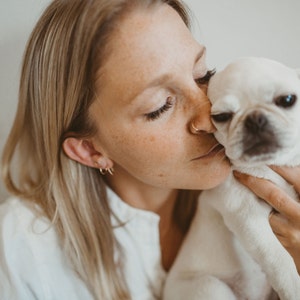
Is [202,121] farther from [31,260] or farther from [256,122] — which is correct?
[31,260]

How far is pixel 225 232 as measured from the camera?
1.07 m

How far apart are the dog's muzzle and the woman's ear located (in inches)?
15.4

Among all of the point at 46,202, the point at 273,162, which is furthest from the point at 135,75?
the point at 46,202

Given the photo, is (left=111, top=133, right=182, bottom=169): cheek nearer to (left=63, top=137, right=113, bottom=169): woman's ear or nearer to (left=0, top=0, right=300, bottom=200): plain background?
(left=63, top=137, right=113, bottom=169): woman's ear

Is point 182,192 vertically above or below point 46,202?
below

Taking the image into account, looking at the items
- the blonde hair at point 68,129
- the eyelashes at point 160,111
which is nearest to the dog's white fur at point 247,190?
the eyelashes at point 160,111

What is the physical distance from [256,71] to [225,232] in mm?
499

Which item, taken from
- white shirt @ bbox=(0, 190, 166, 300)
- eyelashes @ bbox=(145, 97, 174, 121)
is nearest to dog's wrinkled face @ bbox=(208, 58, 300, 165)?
eyelashes @ bbox=(145, 97, 174, 121)

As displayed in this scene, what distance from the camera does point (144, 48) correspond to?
80cm

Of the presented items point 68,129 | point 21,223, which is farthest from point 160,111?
point 21,223

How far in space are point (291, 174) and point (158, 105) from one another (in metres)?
0.40

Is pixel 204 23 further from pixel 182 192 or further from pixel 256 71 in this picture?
pixel 182 192

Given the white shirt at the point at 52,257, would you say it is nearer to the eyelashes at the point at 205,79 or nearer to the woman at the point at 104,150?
the woman at the point at 104,150

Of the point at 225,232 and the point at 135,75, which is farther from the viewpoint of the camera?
the point at 225,232
